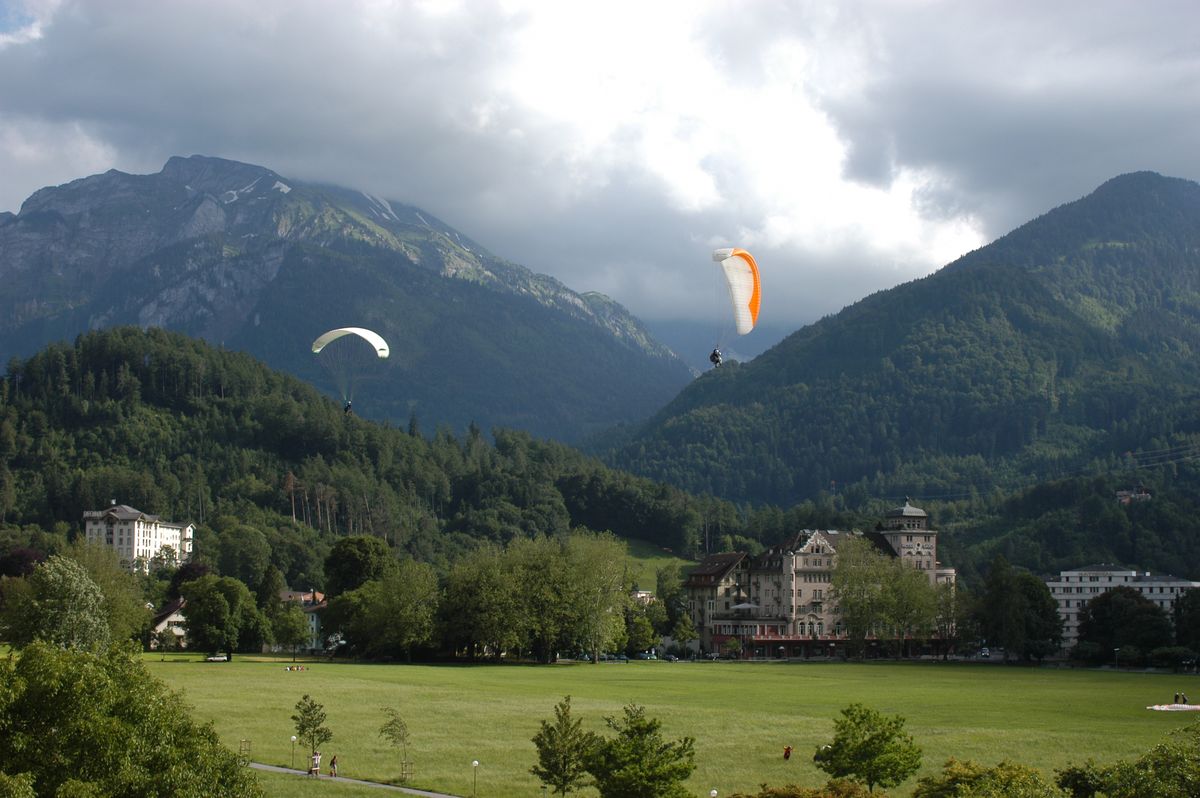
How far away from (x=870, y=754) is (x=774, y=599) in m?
124

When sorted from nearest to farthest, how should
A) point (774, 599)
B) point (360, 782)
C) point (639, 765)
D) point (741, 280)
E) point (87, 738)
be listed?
point (87, 738) → point (639, 765) → point (360, 782) → point (741, 280) → point (774, 599)

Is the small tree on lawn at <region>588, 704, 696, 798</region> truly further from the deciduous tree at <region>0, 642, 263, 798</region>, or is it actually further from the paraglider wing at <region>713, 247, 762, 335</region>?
the paraglider wing at <region>713, 247, 762, 335</region>

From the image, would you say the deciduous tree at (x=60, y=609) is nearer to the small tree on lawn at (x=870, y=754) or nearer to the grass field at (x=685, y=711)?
the grass field at (x=685, y=711)

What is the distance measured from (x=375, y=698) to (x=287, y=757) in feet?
80.8

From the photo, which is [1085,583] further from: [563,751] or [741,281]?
[563,751]

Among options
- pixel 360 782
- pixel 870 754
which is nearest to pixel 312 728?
pixel 360 782

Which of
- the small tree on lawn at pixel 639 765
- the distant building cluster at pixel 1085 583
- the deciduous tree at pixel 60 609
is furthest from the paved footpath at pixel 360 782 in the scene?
the distant building cluster at pixel 1085 583

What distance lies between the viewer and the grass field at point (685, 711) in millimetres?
56781

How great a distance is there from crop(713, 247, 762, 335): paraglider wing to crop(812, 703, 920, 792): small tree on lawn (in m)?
25.8

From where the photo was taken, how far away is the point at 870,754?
47281 mm

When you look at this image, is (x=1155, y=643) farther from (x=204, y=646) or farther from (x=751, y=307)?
(x=204, y=646)

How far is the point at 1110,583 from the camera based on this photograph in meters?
184

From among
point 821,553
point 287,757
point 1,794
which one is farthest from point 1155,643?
point 1,794

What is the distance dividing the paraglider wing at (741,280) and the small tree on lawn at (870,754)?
2579cm
